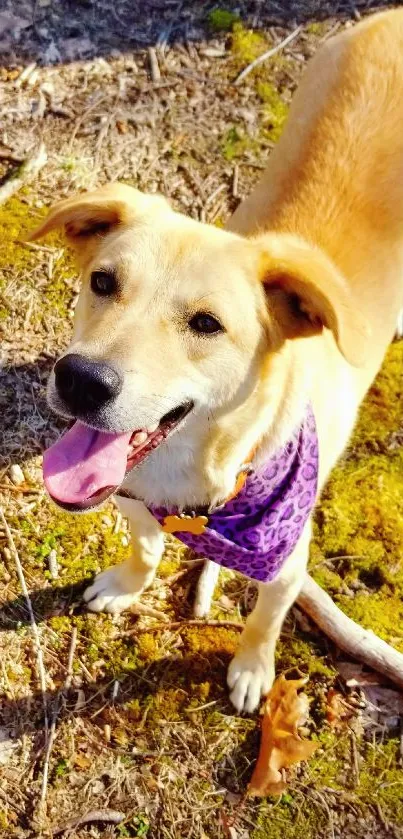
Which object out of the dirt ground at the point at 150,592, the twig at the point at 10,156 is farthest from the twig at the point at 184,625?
the twig at the point at 10,156

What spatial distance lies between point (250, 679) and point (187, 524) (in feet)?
3.68

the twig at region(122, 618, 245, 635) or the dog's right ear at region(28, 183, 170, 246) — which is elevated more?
the dog's right ear at region(28, 183, 170, 246)

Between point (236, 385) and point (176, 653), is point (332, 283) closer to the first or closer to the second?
point (236, 385)

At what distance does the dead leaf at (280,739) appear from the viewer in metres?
3.52

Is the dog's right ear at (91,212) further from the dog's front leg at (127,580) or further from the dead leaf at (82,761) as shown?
the dead leaf at (82,761)

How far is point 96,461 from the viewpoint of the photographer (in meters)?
2.60

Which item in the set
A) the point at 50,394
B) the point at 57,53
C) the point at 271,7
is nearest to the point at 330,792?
the point at 50,394

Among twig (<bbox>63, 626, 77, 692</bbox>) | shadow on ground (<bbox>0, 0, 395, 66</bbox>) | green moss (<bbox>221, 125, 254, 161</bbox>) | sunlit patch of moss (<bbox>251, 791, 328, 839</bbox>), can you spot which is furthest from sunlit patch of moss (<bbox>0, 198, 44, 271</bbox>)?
sunlit patch of moss (<bbox>251, 791, 328, 839</bbox>)

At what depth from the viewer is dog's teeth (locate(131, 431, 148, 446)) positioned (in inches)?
103

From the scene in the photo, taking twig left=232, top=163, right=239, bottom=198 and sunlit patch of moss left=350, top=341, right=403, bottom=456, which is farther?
twig left=232, top=163, right=239, bottom=198

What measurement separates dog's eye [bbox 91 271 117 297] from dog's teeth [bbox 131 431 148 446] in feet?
1.58

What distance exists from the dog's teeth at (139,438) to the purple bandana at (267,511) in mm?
454

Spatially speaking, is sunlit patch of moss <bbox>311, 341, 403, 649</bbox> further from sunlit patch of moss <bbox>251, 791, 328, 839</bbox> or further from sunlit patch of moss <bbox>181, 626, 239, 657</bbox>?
sunlit patch of moss <bbox>251, 791, 328, 839</bbox>

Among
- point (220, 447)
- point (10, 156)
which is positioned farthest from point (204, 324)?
point (10, 156)
